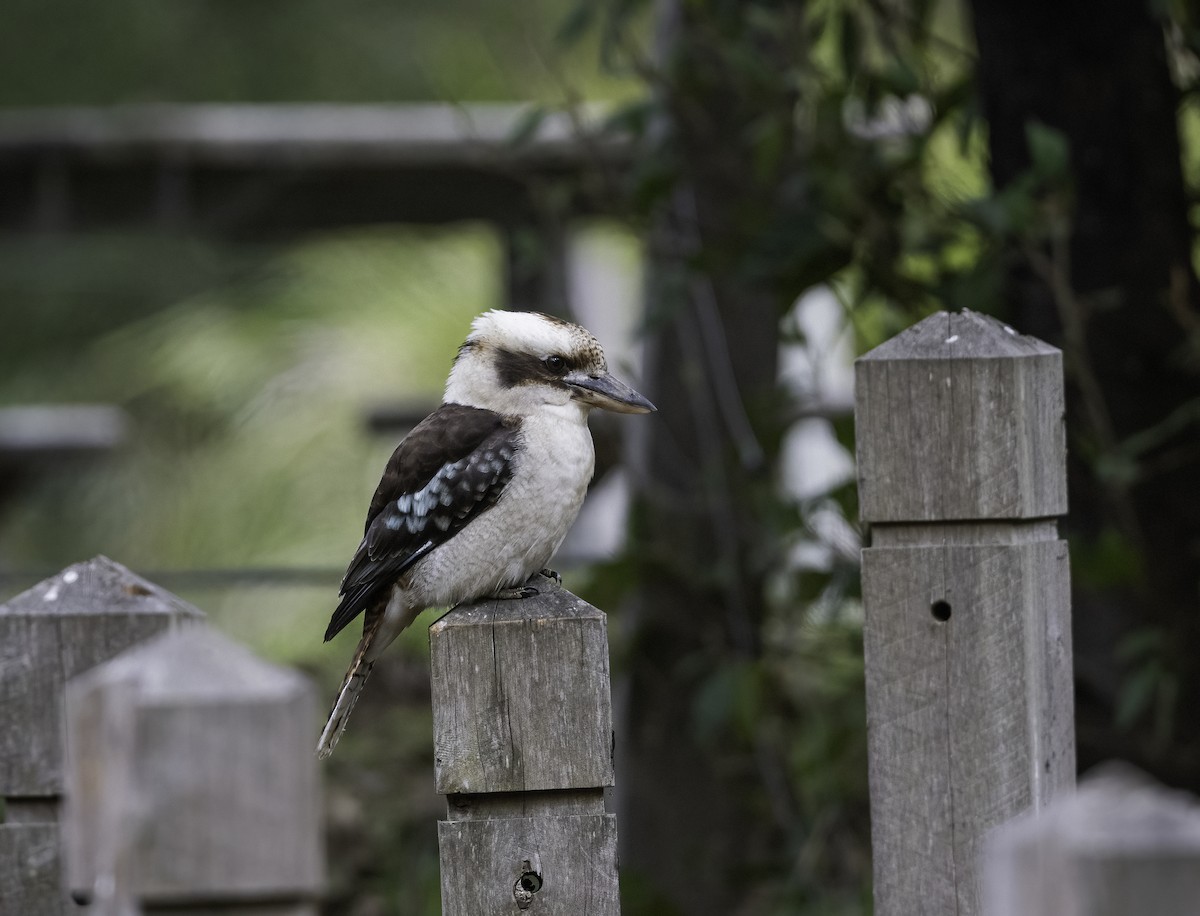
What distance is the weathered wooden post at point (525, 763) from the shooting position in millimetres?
1506

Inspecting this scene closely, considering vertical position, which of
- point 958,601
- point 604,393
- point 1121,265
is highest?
point 1121,265

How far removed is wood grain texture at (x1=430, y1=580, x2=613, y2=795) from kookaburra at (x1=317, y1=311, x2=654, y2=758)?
0.69 m

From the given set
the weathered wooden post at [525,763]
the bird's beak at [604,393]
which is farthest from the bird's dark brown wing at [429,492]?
the weathered wooden post at [525,763]

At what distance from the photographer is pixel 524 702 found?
1523 millimetres

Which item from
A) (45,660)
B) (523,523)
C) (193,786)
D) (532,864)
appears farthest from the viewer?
(523,523)

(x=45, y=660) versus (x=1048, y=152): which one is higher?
(x=1048, y=152)

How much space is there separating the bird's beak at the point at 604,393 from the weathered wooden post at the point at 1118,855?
1.46 m

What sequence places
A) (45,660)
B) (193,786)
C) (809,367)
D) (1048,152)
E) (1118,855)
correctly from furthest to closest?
(809,367)
(1048,152)
(45,660)
(193,786)
(1118,855)

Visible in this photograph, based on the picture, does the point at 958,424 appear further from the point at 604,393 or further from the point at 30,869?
the point at 30,869

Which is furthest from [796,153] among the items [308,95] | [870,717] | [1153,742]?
[308,95]

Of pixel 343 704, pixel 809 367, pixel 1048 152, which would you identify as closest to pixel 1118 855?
pixel 343 704

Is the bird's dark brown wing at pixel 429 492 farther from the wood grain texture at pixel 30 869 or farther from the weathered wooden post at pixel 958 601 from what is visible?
the weathered wooden post at pixel 958 601

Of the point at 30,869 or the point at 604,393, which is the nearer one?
the point at 30,869

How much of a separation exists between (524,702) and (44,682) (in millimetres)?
552
